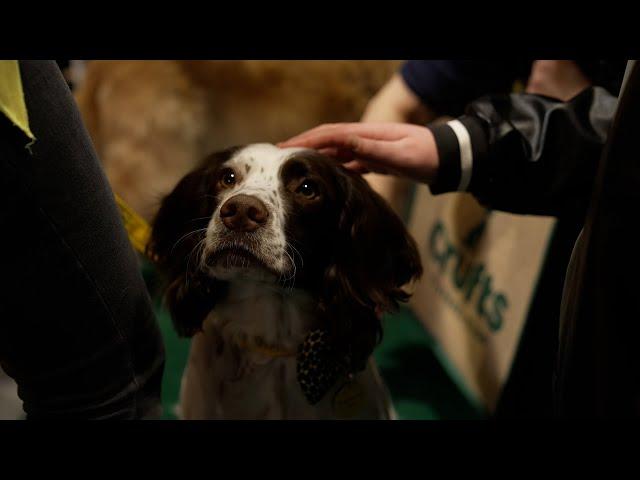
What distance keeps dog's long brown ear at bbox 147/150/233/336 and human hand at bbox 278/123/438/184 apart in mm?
176

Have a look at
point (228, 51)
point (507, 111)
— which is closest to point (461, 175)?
point (507, 111)

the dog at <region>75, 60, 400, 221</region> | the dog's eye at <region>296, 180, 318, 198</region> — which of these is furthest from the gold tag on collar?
the dog at <region>75, 60, 400, 221</region>

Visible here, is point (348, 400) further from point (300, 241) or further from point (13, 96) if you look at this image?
point (13, 96)

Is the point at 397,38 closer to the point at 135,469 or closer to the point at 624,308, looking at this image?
the point at 624,308

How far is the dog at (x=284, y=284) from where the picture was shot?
36.8 inches

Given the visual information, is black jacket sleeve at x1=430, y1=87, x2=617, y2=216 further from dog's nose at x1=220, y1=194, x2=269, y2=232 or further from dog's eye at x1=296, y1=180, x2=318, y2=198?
dog's nose at x1=220, y1=194, x2=269, y2=232

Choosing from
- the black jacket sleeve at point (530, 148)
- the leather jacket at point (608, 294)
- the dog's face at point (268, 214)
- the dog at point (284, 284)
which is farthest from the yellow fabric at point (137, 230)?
the leather jacket at point (608, 294)

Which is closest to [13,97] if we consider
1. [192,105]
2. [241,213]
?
[241,213]

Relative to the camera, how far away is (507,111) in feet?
3.58

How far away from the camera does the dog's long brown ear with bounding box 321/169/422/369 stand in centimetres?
99

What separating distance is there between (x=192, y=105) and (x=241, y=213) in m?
1.09

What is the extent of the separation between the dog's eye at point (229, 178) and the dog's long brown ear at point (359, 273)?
0.19 meters

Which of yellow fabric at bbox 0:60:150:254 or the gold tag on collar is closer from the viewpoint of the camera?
yellow fabric at bbox 0:60:150:254

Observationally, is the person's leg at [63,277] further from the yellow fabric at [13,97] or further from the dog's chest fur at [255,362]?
the dog's chest fur at [255,362]
